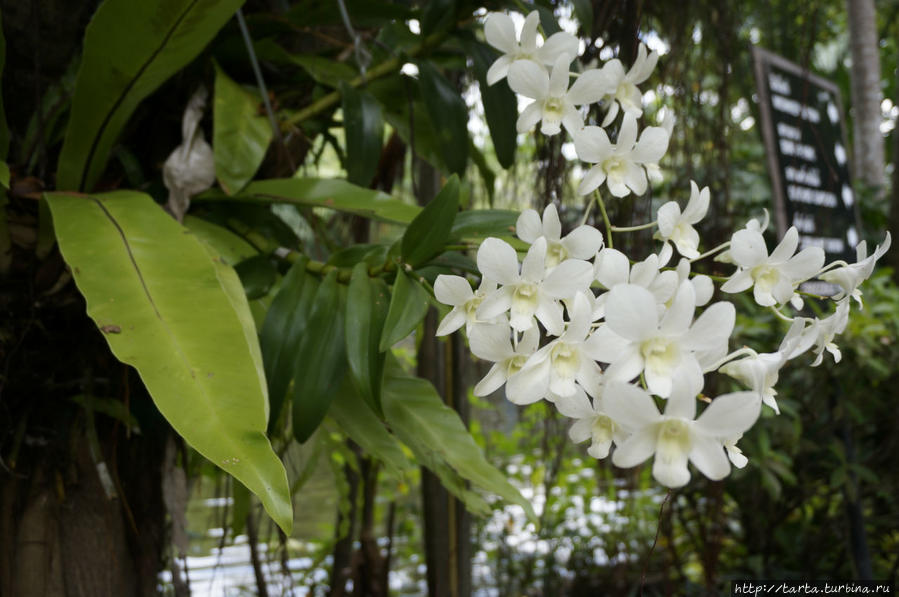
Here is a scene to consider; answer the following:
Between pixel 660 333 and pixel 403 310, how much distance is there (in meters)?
0.21

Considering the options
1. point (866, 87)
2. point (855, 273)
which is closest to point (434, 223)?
point (855, 273)

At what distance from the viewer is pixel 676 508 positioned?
5.15 feet

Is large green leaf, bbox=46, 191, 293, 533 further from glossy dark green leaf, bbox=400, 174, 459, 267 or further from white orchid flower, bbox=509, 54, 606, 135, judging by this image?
white orchid flower, bbox=509, 54, 606, 135

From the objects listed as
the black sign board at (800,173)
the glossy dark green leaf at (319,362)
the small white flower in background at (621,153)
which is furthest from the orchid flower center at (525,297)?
the black sign board at (800,173)

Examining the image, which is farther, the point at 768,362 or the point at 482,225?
the point at 482,225

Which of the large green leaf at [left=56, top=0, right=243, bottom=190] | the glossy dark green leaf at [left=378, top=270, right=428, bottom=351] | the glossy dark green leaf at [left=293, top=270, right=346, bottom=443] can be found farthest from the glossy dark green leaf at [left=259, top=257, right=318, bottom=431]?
the large green leaf at [left=56, top=0, right=243, bottom=190]

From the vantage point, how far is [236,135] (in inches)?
27.9

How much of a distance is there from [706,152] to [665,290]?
810 mm

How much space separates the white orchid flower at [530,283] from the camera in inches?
14.2

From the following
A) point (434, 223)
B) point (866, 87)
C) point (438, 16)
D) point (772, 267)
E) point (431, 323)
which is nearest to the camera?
point (772, 267)

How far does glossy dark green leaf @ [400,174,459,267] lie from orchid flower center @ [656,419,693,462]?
0.25m

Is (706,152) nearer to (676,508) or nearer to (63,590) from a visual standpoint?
(676,508)

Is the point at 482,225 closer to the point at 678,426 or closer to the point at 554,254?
the point at 554,254

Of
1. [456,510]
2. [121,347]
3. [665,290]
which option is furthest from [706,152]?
[121,347]
